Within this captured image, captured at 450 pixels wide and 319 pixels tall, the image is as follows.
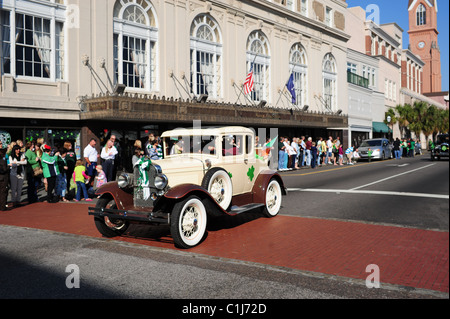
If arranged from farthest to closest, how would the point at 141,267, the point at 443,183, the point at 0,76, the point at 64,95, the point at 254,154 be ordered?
1. the point at 64,95
2. the point at 0,76
3. the point at 254,154
4. the point at 141,267
5. the point at 443,183

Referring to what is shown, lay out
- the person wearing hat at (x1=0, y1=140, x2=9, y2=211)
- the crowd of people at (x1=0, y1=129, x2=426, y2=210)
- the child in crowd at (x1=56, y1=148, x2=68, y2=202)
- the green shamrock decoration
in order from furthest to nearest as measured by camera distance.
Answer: the child in crowd at (x1=56, y1=148, x2=68, y2=202) < the crowd of people at (x1=0, y1=129, x2=426, y2=210) < the person wearing hat at (x1=0, y1=140, x2=9, y2=211) < the green shamrock decoration

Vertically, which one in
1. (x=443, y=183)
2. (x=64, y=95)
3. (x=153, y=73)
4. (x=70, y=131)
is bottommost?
(x=443, y=183)

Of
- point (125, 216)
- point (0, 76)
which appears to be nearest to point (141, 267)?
point (125, 216)

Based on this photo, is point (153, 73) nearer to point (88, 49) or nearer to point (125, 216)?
point (88, 49)

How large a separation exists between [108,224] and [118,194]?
0.69m

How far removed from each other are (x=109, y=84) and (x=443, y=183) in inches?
737

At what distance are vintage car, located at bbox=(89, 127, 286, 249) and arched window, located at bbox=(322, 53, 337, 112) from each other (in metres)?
28.6

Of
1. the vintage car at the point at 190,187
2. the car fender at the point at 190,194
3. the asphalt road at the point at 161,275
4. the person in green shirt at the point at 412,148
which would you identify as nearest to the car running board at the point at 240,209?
the vintage car at the point at 190,187

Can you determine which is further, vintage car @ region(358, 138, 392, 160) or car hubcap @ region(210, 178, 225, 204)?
vintage car @ region(358, 138, 392, 160)

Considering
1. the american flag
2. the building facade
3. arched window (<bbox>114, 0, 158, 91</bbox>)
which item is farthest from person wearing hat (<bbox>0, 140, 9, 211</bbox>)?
the american flag

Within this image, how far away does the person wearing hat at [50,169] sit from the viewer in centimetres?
1173

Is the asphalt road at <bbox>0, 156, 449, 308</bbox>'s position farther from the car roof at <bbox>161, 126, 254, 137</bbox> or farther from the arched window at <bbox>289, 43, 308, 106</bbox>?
the arched window at <bbox>289, 43, 308, 106</bbox>

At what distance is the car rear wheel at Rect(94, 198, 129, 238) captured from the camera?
7.23 meters

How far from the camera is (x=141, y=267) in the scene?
541 centimetres
